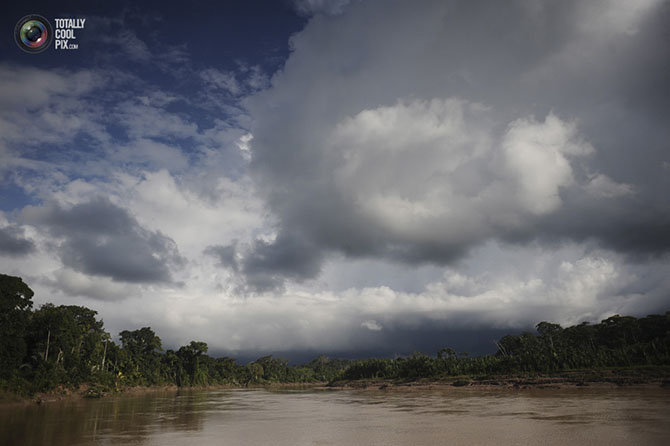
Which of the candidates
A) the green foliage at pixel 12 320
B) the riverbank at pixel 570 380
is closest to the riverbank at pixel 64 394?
the green foliage at pixel 12 320

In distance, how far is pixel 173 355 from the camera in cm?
10425

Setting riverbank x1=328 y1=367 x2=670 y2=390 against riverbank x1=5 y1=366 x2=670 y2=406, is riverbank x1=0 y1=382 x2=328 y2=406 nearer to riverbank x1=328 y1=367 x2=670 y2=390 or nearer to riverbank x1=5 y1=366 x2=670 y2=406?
riverbank x1=5 y1=366 x2=670 y2=406

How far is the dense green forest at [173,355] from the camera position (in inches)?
1697

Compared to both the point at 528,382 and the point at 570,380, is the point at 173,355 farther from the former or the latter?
the point at 570,380

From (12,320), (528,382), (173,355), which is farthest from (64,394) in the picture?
(528,382)

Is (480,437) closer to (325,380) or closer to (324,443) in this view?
(324,443)

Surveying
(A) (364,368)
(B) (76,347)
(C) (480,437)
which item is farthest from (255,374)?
(C) (480,437)

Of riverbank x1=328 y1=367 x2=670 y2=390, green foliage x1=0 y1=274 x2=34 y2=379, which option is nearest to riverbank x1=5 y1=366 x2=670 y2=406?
riverbank x1=328 y1=367 x2=670 y2=390

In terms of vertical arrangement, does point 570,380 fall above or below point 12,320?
below

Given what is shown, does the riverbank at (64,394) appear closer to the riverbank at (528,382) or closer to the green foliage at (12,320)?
the riverbank at (528,382)

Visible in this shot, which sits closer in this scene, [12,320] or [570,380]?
[12,320]

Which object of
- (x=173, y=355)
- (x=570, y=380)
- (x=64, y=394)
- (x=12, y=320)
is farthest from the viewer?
(x=173, y=355)

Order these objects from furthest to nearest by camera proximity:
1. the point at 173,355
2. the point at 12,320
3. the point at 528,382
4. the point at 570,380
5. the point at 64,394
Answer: the point at 173,355 → the point at 528,382 → the point at 570,380 → the point at 64,394 → the point at 12,320

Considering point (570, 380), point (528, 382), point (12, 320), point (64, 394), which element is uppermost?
point (12, 320)
